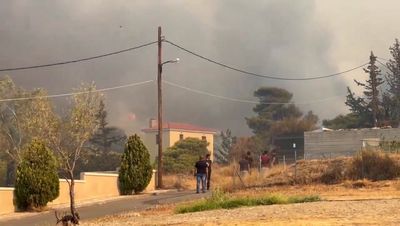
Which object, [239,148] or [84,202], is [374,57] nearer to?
[239,148]

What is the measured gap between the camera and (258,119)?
85.4m

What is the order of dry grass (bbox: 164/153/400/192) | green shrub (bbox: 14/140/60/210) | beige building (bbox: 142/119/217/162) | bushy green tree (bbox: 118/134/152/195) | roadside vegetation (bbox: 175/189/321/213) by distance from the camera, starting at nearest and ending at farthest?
1. roadside vegetation (bbox: 175/189/321/213)
2. green shrub (bbox: 14/140/60/210)
3. dry grass (bbox: 164/153/400/192)
4. bushy green tree (bbox: 118/134/152/195)
5. beige building (bbox: 142/119/217/162)

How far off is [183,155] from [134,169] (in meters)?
32.3

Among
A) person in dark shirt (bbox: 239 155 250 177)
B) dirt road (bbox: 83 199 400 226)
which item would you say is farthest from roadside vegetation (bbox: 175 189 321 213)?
person in dark shirt (bbox: 239 155 250 177)

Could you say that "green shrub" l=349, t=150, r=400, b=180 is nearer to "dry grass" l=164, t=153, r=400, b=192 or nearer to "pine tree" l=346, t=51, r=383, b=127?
"dry grass" l=164, t=153, r=400, b=192

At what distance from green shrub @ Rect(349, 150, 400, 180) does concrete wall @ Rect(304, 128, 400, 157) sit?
14900mm

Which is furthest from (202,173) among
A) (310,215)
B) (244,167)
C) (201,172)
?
(310,215)

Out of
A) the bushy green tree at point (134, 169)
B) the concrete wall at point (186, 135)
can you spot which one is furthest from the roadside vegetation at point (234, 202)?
the concrete wall at point (186, 135)

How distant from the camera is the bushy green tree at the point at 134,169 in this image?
26.6m

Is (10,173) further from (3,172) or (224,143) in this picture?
(224,143)

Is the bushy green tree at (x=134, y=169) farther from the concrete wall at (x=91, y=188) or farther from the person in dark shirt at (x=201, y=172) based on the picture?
the person in dark shirt at (x=201, y=172)

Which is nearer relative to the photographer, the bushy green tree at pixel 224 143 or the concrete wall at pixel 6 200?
the concrete wall at pixel 6 200

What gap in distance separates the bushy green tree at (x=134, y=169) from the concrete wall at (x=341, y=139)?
18036mm

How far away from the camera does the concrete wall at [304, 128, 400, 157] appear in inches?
1607
